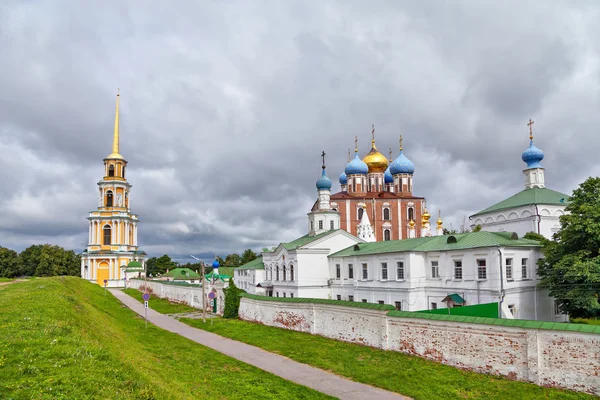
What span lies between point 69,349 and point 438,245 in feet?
84.1

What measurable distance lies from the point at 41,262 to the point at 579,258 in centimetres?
8440

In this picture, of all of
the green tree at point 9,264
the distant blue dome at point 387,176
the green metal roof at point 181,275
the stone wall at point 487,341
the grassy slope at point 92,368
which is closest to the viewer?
the grassy slope at point 92,368

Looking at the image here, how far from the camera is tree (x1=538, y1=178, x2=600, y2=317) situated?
2164 cm

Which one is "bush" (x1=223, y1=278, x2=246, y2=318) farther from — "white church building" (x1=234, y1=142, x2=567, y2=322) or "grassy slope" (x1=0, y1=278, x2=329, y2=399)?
"white church building" (x1=234, y1=142, x2=567, y2=322)

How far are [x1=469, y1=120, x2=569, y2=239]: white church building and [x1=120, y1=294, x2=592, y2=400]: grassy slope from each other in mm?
29153

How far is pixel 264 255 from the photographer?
47.4 m

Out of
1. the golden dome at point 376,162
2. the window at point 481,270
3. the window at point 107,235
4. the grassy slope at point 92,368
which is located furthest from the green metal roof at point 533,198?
the window at point 107,235

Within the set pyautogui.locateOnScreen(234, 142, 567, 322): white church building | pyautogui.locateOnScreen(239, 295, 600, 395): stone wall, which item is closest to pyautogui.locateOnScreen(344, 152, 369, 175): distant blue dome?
Result: pyautogui.locateOnScreen(234, 142, 567, 322): white church building

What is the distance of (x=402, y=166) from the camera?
69812 mm

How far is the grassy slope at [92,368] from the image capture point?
8297 mm

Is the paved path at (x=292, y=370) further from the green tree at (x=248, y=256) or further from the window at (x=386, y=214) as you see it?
the green tree at (x=248, y=256)

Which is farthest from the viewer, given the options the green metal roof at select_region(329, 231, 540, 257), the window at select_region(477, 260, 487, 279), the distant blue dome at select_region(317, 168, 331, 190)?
the distant blue dome at select_region(317, 168, 331, 190)

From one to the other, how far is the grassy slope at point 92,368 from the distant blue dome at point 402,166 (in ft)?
180

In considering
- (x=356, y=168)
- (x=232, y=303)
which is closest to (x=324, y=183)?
(x=356, y=168)
